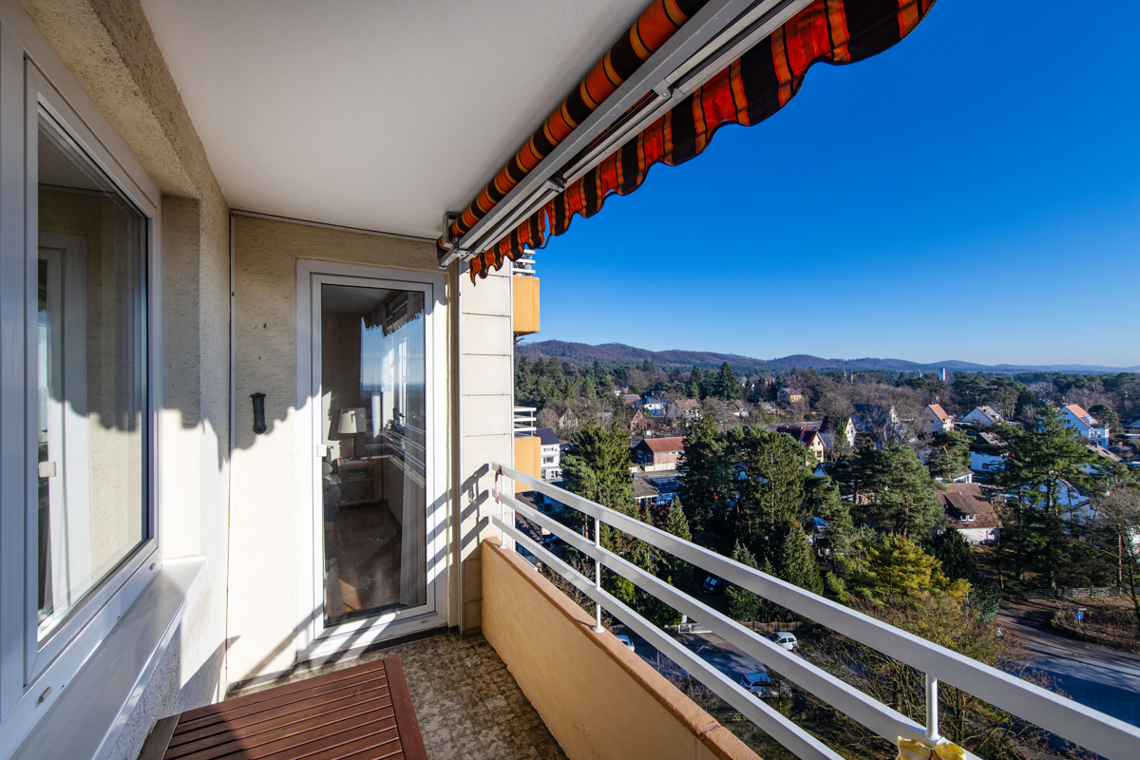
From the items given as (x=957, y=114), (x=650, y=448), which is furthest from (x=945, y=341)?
(x=650, y=448)

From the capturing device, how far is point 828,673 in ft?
3.04

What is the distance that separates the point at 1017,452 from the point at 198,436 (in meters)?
13.5

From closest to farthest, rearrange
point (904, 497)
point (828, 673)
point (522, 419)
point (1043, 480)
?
point (828, 673), point (522, 419), point (1043, 480), point (904, 497)

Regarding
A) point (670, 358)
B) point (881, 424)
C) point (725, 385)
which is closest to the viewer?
point (881, 424)

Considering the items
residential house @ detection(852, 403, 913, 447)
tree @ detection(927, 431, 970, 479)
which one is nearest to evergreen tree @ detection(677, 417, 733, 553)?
residential house @ detection(852, 403, 913, 447)

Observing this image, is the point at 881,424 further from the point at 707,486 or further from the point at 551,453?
the point at 551,453

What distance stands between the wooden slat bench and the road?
11686 millimetres

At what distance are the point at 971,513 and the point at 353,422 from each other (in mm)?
14617

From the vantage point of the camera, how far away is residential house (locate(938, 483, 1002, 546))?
11031 millimetres

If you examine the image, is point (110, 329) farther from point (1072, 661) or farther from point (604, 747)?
point (1072, 661)

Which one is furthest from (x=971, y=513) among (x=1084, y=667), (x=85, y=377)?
(x=85, y=377)

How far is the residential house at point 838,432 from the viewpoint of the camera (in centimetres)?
1434

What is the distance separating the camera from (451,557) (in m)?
2.71

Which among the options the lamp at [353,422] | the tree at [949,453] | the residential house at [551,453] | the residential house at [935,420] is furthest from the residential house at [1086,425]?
the residential house at [551,453]
